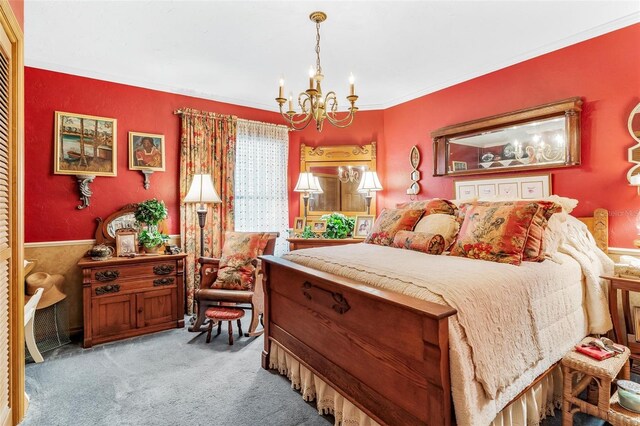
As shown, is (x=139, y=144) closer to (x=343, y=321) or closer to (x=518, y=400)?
(x=343, y=321)

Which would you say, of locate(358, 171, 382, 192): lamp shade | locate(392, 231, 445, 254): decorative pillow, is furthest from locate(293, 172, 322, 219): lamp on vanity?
locate(392, 231, 445, 254): decorative pillow

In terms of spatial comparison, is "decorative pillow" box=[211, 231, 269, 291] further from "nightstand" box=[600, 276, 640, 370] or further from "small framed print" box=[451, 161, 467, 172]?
"nightstand" box=[600, 276, 640, 370]

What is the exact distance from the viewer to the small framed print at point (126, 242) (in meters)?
3.31

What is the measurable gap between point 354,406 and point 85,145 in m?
3.50

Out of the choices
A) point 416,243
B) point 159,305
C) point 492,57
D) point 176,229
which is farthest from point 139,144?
point 492,57

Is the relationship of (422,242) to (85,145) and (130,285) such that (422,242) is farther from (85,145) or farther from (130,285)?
(85,145)

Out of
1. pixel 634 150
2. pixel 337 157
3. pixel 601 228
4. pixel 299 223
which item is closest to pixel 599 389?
pixel 601 228

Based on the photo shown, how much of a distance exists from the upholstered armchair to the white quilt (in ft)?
3.38

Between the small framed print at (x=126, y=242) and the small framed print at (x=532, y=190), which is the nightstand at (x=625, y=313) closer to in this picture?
the small framed print at (x=532, y=190)

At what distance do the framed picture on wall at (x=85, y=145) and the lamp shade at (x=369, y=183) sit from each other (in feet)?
9.31

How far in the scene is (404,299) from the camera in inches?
53.9

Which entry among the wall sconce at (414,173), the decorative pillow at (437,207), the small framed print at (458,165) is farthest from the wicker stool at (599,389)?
the wall sconce at (414,173)

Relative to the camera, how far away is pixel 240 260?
3.35 metres

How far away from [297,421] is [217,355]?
3.71 feet
